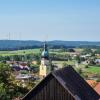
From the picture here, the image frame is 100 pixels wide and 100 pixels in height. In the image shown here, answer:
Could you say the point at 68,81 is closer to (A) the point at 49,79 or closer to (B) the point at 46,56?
(A) the point at 49,79

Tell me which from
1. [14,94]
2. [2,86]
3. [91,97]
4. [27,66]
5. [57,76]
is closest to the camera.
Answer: [57,76]

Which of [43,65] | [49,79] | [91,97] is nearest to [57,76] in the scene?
[49,79]

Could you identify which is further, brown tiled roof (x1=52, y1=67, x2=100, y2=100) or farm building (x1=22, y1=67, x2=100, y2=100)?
brown tiled roof (x1=52, y1=67, x2=100, y2=100)

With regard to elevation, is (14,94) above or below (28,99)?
below

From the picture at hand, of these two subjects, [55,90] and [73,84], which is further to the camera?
[73,84]

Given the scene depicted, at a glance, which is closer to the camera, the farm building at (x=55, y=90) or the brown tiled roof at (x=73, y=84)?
the farm building at (x=55, y=90)

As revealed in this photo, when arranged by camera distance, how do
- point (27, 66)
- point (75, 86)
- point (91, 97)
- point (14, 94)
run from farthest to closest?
point (27, 66) → point (14, 94) → point (91, 97) → point (75, 86)

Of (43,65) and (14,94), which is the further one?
(43,65)

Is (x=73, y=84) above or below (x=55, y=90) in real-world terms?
above

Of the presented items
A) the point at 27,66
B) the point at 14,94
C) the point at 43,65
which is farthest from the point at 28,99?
the point at 27,66
